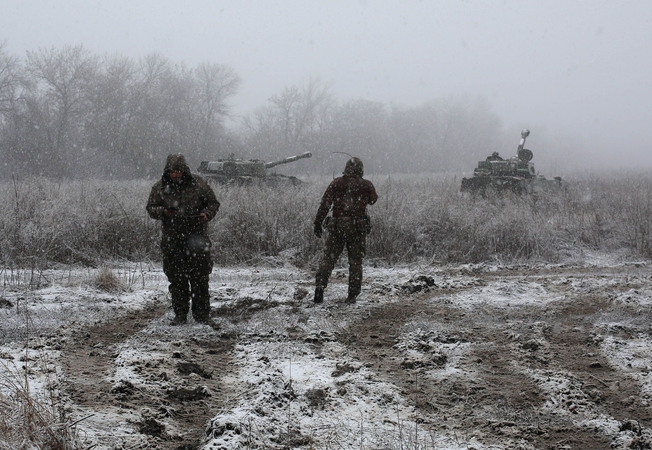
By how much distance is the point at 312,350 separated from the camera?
5.11m

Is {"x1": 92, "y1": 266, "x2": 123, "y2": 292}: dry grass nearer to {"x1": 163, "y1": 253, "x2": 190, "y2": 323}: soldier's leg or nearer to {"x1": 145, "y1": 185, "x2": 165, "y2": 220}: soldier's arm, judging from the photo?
{"x1": 163, "y1": 253, "x2": 190, "y2": 323}: soldier's leg

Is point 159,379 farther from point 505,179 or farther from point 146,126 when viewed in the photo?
point 146,126

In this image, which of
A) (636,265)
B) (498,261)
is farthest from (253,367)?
(636,265)

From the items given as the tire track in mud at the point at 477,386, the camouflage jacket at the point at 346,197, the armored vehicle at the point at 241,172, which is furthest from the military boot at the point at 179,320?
the armored vehicle at the point at 241,172

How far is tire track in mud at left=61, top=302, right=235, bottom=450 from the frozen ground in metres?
0.01

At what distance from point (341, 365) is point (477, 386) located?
111 cm

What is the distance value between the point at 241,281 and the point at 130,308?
6.89 ft

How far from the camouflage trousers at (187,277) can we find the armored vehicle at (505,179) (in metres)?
12.3

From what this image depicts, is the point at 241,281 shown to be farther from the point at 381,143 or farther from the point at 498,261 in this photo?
the point at 381,143

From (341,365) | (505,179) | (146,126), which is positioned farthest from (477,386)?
(146,126)

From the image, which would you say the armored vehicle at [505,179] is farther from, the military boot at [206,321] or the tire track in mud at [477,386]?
the military boot at [206,321]

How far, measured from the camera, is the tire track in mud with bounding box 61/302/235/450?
136 inches

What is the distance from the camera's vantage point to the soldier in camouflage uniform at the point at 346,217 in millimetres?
6703

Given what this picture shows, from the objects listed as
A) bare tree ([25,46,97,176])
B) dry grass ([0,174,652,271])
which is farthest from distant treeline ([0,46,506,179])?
dry grass ([0,174,652,271])
